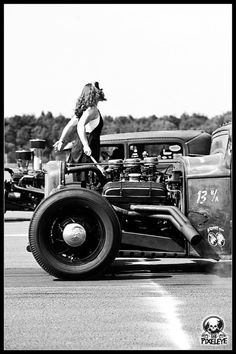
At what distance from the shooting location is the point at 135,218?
7.00 meters

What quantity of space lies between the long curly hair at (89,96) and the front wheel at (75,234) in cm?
123

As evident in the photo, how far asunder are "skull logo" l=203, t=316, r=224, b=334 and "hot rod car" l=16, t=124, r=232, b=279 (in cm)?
155

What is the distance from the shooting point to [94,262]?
647 centimetres

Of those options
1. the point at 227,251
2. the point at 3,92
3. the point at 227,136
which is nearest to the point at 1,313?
the point at 3,92

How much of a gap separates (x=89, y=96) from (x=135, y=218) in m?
1.41

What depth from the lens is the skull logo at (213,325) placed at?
4598 millimetres

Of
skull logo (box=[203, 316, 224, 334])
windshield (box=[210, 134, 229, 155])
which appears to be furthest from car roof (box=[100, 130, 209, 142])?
skull logo (box=[203, 316, 224, 334])

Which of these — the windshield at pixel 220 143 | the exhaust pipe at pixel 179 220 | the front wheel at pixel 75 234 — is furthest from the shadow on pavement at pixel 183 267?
the windshield at pixel 220 143

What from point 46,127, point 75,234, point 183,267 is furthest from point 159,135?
point 46,127

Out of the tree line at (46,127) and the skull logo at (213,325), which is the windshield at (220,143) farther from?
the tree line at (46,127)

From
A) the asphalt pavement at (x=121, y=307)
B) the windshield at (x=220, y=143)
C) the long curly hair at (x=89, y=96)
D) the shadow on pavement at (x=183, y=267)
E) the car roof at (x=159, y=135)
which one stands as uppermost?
the long curly hair at (x=89, y=96)

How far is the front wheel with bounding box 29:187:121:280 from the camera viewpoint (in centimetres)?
646

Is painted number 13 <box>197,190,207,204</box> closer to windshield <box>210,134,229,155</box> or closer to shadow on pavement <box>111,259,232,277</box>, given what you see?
windshield <box>210,134,229,155</box>

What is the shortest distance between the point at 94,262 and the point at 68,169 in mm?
1087
